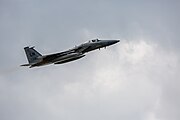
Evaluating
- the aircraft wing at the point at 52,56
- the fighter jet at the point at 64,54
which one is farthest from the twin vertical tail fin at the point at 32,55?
→ the aircraft wing at the point at 52,56

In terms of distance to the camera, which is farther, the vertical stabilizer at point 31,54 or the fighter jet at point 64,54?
the vertical stabilizer at point 31,54

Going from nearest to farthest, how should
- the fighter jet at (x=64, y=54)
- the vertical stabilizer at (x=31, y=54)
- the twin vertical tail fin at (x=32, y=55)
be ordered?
the fighter jet at (x=64, y=54), the twin vertical tail fin at (x=32, y=55), the vertical stabilizer at (x=31, y=54)

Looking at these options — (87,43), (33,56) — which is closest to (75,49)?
(87,43)

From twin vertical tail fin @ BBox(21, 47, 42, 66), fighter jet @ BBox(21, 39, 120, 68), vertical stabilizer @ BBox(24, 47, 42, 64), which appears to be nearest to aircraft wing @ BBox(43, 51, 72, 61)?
fighter jet @ BBox(21, 39, 120, 68)

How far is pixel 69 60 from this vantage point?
85.3m

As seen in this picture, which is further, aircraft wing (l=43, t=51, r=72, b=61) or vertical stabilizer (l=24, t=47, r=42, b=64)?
vertical stabilizer (l=24, t=47, r=42, b=64)

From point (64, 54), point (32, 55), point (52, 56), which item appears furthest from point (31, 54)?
point (64, 54)

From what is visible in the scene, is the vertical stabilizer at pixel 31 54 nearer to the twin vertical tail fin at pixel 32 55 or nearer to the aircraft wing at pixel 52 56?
the twin vertical tail fin at pixel 32 55

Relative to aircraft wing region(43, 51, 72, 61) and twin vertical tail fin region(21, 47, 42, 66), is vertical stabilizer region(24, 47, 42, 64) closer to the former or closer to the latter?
twin vertical tail fin region(21, 47, 42, 66)

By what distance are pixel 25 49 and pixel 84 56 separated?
1588 centimetres

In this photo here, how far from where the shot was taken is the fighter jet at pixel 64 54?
85500mm

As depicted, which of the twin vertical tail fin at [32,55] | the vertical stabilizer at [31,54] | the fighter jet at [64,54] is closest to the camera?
the fighter jet at [64,54]

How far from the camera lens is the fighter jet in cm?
8550

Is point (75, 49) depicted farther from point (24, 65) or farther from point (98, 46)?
point (24, 65)
